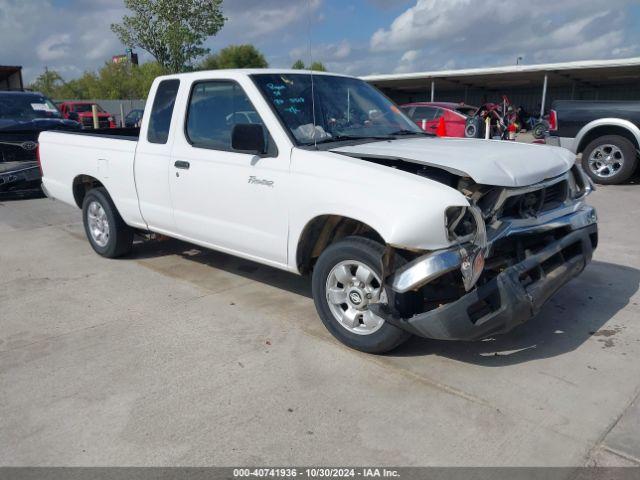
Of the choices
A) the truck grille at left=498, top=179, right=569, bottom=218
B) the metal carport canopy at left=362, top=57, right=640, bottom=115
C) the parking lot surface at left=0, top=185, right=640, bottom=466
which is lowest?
the parking lot surface at left=0, top=185, right=640, bottom=466

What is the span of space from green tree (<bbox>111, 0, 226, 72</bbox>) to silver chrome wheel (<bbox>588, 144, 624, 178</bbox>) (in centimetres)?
2012

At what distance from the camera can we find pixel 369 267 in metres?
3.70

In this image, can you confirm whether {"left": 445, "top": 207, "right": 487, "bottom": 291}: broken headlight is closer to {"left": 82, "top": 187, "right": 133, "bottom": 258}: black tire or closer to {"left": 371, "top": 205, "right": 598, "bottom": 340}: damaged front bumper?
{"left": 371, "top": 205, "right": 598, "bottom": 340}: damaged front bumper

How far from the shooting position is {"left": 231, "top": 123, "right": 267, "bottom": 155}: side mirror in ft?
13.4

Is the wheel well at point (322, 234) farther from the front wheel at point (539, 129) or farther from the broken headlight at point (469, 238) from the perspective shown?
the front wheel at point (539, 129)

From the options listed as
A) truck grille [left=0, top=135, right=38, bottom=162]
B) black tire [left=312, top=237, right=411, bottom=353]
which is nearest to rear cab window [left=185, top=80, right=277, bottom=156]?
black tire [left=312, top=237, right=411, bottom=353]

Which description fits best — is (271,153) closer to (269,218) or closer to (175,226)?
(269,218)

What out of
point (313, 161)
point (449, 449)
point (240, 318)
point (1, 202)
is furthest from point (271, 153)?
point (1, 202)

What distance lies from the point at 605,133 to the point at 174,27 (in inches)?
813

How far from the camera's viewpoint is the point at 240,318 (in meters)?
4.62

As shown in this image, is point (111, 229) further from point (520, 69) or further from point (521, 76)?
point (521, 76)

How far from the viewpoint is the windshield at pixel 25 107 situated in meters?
10.9

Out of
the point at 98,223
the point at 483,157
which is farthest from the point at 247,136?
the point at 98,223

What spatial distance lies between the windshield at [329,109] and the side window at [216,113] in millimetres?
223
